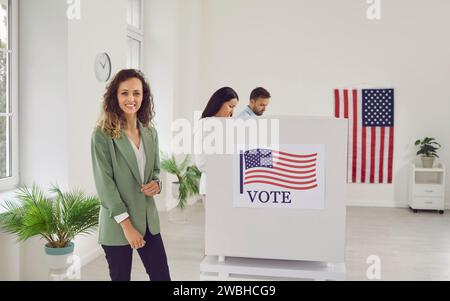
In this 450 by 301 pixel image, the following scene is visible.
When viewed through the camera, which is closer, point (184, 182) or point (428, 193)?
point (184, 182)

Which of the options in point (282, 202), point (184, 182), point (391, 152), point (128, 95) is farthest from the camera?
point (391, 152)

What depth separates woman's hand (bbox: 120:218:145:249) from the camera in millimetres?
1895

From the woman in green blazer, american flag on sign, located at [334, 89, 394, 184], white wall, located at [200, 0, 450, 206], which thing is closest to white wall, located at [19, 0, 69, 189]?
the woman in green blazer

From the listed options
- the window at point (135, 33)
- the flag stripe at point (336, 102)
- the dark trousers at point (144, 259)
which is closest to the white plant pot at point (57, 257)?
the dark trousers at point (144, 259)

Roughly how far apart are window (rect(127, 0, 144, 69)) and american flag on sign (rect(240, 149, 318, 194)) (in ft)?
16.2

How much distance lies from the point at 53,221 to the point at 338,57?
5.39 meters

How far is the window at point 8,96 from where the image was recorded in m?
3.48

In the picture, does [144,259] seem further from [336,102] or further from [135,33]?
[336,102]

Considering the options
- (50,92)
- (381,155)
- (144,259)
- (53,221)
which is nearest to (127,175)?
(144,259)

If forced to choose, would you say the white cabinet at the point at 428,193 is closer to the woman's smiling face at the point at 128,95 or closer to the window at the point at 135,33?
the window at the point at 135,33

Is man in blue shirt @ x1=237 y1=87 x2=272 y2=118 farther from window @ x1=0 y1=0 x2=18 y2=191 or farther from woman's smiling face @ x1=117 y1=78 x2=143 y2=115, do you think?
woman's smiling face @ x1=117 y1=78 x2=143 y2=115

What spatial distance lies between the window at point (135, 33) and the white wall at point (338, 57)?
1353 millimetres

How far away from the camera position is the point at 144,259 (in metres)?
2.04
